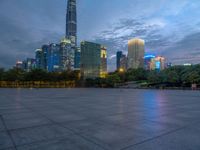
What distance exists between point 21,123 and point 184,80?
64.2 m

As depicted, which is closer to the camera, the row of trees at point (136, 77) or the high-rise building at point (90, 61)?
the row of trees at point (136, 77)

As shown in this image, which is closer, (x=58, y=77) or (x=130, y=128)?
(x=130, y=128)

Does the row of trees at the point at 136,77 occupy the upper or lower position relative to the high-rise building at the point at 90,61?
lower

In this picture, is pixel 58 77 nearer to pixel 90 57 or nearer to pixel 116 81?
pixel 116 81

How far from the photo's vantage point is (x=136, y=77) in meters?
103

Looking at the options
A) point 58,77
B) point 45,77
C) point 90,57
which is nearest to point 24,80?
point 45,77

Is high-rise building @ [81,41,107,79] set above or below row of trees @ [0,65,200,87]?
above

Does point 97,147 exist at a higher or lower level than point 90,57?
lower

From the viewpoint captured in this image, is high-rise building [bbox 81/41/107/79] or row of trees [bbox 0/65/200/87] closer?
row of trees [bbox 0/65/200/87]

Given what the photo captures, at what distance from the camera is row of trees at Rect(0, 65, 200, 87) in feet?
208

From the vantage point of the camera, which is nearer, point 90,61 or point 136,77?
point 136,77

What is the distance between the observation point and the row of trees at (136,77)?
6325 cm

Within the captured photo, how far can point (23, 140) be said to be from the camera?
15.2 feet

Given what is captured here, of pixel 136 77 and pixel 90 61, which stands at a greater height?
pixel 90 61
